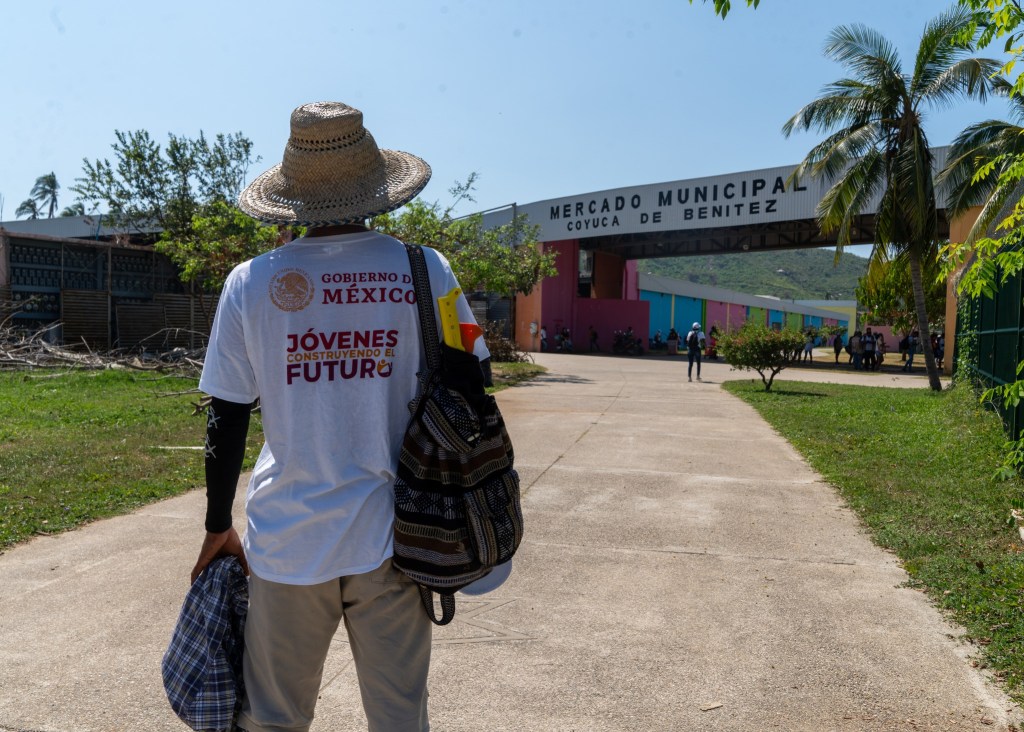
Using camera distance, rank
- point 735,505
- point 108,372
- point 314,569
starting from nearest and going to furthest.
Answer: point 314,569 → point 735,505 → point 108,372

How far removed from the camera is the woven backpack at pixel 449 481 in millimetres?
1878

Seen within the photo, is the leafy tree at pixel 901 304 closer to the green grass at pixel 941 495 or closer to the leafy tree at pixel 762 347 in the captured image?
the leafy tree at pixel 762 347

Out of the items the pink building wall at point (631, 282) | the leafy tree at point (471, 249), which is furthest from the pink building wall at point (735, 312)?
the leafy tree at point (471, 249)

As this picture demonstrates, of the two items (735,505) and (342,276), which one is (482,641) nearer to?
(342,276)

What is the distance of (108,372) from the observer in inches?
614

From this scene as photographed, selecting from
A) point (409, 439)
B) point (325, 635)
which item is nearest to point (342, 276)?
point (409, 439)

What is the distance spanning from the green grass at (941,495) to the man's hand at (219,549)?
2.90 meters

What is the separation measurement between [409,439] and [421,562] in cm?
27

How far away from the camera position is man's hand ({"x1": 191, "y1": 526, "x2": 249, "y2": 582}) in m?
2.07

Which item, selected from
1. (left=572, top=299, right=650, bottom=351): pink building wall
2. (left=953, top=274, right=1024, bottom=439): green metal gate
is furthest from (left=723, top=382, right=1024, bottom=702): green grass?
(left=572, top=299, right=650, bottom=351): pink building wall

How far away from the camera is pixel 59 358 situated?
17000 mm

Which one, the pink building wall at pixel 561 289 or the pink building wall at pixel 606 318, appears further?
the pink building wall at pixel 606 318

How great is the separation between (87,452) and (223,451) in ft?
22.5

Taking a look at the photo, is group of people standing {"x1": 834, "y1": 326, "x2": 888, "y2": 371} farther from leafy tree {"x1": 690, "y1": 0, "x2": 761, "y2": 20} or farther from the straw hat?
the straw hat
